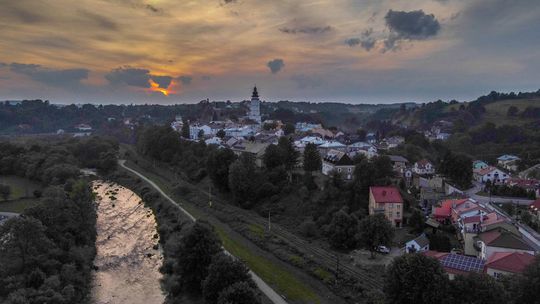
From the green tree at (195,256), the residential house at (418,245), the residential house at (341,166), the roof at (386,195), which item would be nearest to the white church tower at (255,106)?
the residential house at (341,166)

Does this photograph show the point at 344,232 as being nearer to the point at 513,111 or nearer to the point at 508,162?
Result: the point at 508,162

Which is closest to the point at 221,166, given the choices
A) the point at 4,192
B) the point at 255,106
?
the point at 4,192

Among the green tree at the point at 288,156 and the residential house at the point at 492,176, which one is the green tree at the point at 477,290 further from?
the residential house at the point at 492,176

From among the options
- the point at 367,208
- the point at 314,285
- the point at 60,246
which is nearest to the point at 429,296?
the point at 314,285

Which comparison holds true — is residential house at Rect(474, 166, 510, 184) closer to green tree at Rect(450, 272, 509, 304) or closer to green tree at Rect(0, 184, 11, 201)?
green tree at Rect(450, 272, 509, 304)

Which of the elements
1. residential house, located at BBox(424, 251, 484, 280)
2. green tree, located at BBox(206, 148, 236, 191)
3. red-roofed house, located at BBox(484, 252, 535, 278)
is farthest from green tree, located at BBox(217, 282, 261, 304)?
green tree, located at BBox(206, 148, 236, 191)

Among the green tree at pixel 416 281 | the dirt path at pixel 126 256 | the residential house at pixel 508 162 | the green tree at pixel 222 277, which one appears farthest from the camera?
the residential house at pixel 508 162

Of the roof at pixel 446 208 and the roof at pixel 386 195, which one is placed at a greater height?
the roof at pixel 386 195
